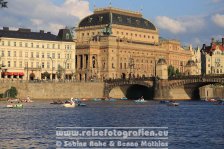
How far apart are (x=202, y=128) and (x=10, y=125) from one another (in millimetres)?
23690

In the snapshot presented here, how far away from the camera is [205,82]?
166 meters

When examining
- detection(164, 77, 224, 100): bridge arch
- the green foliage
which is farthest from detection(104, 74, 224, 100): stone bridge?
the green foliage

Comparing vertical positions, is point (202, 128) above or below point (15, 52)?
below

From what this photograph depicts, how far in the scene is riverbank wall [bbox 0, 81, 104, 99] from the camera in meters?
176

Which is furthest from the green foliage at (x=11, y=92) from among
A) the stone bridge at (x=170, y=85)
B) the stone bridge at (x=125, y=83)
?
the stone bridge at (x=170, y=85)

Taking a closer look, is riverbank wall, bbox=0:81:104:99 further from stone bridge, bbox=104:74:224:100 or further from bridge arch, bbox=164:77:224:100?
bridge arch, bbox=164:77:224:100

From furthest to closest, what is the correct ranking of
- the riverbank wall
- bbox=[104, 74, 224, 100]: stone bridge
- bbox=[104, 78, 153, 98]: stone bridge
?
bbox=[104, 78, 153, 98]: stone bridge, the riverbank wall, bbox=[104, 74, 224, 100]: stone bridge

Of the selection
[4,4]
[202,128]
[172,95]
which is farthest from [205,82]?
[4,4]

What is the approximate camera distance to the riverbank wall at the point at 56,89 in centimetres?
17550

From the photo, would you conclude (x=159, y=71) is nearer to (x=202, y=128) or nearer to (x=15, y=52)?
(x=15, y=52)

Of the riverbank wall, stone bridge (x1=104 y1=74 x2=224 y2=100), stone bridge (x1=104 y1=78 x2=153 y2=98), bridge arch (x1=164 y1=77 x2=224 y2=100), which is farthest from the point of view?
stone bridge (x1=104 y1=78 x2=153 y2=98)

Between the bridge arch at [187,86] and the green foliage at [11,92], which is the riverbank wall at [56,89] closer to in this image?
the green foliage at [11,92]

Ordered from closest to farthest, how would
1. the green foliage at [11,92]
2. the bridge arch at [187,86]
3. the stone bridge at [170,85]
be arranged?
the bridge arch at [187,86], the green foliage at [11,92], the stone bridge at [170,85]

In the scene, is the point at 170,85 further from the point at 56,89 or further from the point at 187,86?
the point at 56,89
